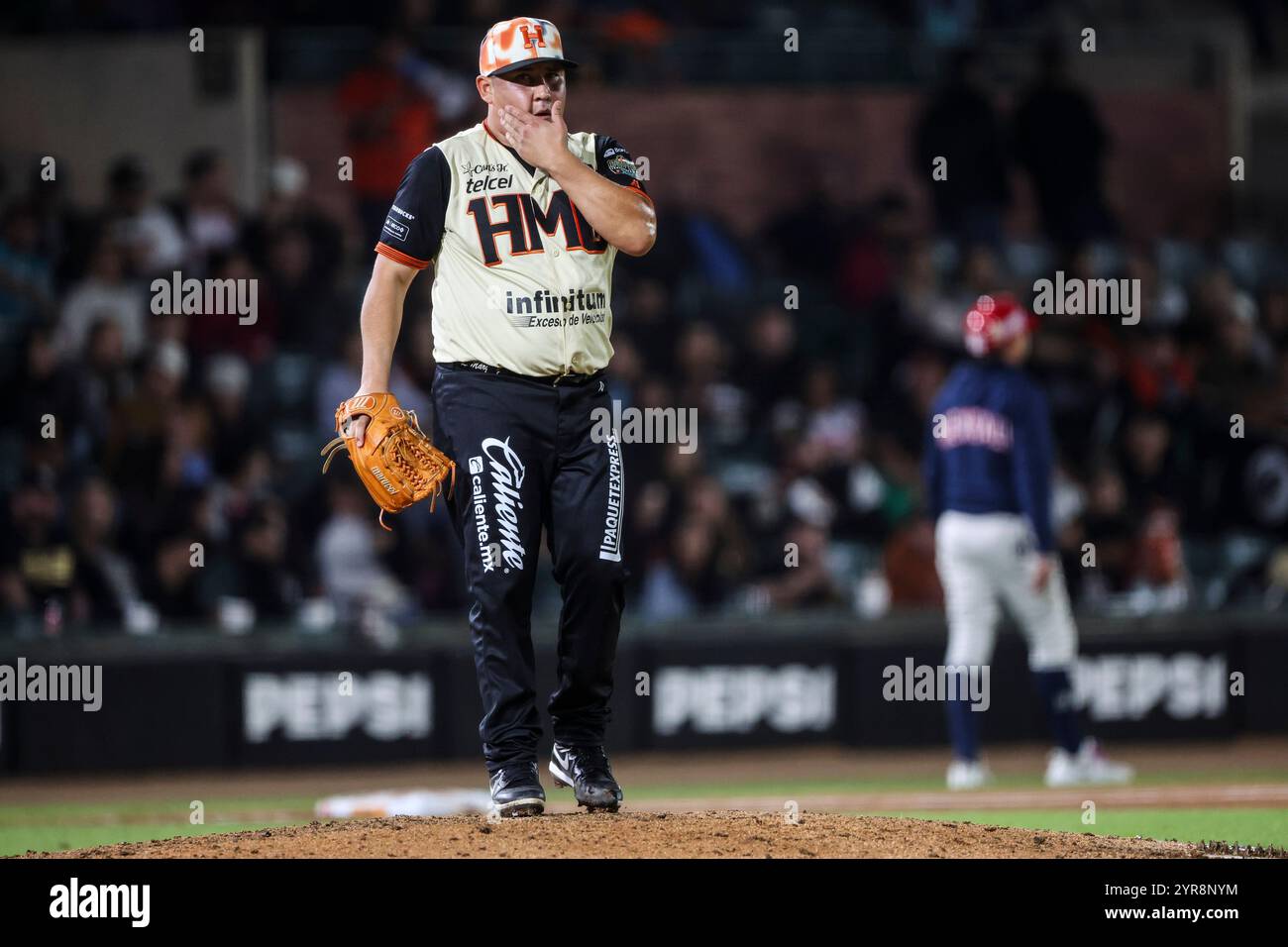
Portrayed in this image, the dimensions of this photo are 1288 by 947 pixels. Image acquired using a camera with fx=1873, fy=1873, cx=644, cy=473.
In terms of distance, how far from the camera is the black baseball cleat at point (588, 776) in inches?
252

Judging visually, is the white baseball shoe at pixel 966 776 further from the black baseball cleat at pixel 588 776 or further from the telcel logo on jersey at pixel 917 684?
the black baseball cleat at pixel 588 776

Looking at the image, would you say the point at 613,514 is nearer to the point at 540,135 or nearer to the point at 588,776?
the point at 588,776

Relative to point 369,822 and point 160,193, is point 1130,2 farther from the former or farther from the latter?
point 369,822

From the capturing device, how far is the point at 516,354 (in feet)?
20.5

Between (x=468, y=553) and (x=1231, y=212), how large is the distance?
12462 millimetres

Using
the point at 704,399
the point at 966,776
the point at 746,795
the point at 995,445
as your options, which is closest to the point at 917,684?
the point at 966,776

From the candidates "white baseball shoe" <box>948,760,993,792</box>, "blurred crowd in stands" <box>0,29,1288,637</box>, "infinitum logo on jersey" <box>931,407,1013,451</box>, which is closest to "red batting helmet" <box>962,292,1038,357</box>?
"infinitum logo on jersey" <box>931,407,1013,451</box>

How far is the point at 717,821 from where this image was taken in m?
6.27

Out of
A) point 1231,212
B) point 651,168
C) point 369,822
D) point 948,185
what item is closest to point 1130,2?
point 1231,212

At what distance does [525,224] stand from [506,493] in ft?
2.97

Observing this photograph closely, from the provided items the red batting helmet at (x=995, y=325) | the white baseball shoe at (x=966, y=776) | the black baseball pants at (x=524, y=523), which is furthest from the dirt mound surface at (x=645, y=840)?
the red batting helmet at (x=995, y=325)

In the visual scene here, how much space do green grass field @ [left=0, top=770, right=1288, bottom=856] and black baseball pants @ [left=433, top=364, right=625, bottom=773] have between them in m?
2.12

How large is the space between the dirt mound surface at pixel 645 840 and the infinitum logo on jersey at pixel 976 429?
4263 mm

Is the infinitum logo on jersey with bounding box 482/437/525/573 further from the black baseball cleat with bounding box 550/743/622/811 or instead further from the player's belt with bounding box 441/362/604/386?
the black baseball cleat with bounding box 550/743/622/811
